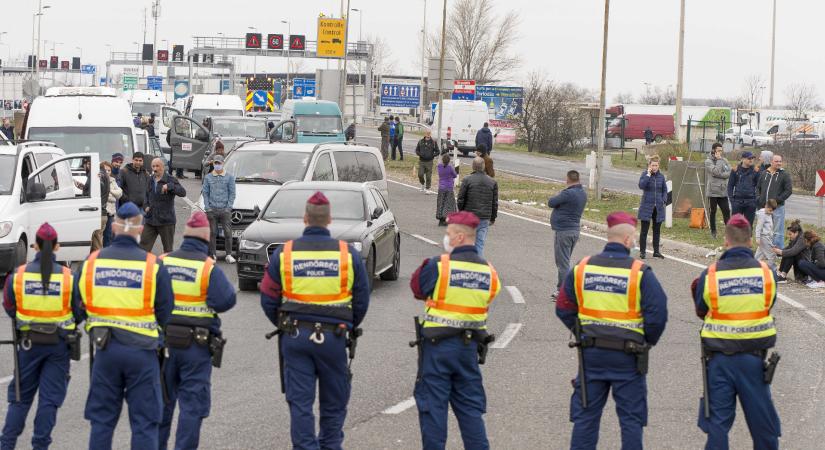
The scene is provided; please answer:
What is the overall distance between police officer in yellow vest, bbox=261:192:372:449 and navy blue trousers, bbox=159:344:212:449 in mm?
512

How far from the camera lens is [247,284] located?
16.3m

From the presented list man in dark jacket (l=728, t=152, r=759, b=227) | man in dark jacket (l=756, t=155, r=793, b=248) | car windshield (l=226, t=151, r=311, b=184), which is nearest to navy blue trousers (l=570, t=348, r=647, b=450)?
man in dark jacket (l=756, t=155, r=793, b=248)

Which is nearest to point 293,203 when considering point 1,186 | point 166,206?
point 166,206

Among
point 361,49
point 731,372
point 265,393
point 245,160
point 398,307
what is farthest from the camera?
point 361,49

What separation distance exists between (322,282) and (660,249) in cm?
1552

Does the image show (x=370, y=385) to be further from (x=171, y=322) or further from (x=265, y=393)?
(x=171, y=322)

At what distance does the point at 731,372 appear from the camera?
7.50m

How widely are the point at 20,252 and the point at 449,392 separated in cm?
984

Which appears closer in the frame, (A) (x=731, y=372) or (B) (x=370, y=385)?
(A) (x=731, y=372)

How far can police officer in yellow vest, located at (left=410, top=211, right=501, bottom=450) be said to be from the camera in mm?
7535

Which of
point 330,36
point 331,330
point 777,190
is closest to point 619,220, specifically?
point 331,330

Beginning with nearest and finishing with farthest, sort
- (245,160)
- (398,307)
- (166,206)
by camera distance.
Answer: (398,307) → (166,206) → (245,160)

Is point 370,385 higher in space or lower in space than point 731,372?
lower

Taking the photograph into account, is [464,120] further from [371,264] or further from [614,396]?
[614,396]
